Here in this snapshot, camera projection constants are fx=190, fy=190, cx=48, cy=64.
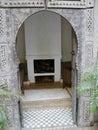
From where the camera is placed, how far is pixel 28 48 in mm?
5070

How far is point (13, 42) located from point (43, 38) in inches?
96.2

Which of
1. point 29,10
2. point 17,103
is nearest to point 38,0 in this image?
point 29,10

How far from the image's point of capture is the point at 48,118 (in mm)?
3438

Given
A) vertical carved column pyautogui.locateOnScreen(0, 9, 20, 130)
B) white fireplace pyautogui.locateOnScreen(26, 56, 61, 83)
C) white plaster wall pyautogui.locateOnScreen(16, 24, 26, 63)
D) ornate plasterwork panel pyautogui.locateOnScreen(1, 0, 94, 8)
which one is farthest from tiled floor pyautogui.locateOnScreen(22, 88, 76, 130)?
ornate plasterwork panel pyautogui.locateOnScreen(1, 0, 94, 8)

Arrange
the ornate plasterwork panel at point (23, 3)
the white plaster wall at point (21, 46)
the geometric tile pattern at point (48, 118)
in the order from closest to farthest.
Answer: the ornate plasterwork panel at point (23, 3), the geometric tile pattern at point (48, 118), the white plaster wall at point (21, 46)

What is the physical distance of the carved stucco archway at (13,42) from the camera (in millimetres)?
2578

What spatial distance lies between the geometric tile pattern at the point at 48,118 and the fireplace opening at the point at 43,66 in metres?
1.65

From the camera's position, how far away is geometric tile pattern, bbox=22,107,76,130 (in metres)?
3.21

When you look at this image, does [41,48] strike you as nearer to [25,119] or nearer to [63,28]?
[63,28]

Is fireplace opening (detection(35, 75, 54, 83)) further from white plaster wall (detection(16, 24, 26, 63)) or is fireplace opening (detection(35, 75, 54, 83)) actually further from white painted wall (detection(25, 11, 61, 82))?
white plaster wall (detection(16, 24, 26, 63))

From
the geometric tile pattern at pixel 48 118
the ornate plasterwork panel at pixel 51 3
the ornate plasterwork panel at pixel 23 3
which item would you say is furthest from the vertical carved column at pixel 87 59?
the ornate plasterwork panel at pixel 23 3

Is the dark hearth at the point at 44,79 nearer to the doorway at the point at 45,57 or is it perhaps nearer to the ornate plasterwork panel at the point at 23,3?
the doorway at the point at 45,57

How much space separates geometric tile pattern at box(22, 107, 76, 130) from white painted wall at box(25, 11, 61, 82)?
164cm

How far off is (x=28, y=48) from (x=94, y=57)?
101 inches
